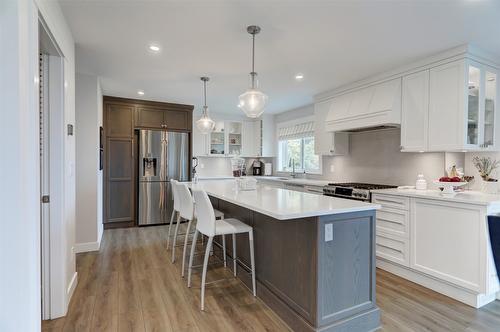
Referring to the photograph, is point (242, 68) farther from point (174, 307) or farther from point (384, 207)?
point (174, 307)

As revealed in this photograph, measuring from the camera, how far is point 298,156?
19.7ft

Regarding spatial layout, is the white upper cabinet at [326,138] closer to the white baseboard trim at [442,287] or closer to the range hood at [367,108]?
the range hood at [367,108]

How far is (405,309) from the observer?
2.30 metres

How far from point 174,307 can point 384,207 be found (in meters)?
2.49

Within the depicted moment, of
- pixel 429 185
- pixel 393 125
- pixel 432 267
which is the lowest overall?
pixel 432 267

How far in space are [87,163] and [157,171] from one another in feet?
5.03

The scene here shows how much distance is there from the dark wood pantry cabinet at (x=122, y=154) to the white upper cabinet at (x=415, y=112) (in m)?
4.29

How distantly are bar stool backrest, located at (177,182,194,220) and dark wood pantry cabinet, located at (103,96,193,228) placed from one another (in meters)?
2.19

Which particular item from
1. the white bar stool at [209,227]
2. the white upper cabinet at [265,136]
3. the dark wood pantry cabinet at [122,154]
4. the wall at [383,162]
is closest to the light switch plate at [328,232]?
the white bar stool at [209,227]

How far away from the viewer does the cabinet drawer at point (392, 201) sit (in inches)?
116

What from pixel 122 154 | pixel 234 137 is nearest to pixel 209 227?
pixel 122 154

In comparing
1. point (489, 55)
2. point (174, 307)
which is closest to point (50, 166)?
point (174, 307)

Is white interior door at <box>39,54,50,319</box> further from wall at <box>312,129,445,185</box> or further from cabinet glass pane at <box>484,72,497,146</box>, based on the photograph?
cabinet glass pane at <box>484,72,497,146</box>

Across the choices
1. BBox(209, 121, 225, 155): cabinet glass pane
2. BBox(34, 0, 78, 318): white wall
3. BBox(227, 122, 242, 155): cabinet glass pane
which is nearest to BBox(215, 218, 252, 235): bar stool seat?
BBox(34, 0, 78, 318): white wall
